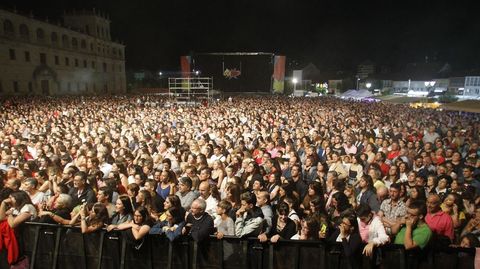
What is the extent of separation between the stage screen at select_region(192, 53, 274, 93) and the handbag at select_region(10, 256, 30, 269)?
33064 millimetres

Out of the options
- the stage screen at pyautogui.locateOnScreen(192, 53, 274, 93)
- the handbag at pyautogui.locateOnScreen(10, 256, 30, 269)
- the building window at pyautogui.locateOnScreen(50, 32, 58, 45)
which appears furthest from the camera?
the building window at pyautogui.locateOnScreen(50, 32, 58, 45)

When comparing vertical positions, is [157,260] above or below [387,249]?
below

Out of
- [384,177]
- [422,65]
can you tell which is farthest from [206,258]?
[422,65]

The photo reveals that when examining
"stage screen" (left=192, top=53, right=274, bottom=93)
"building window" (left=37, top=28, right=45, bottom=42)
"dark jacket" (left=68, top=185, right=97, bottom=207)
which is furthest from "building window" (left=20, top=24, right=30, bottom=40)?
"dark jacket" (left=68, top=185, right=97, bottom=207)

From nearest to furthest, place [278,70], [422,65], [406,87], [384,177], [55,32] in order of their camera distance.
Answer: [384,177] < [278,70] < [55,32] < [406,87] < [422,65]

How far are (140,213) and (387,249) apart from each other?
2711mm

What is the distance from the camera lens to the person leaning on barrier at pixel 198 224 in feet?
11.6

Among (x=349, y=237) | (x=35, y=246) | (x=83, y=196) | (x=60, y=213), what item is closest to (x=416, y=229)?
(x=349, y=237)

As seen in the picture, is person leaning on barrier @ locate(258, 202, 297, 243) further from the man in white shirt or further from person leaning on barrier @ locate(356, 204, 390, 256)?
the man in white shirt

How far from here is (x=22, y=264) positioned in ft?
12.6

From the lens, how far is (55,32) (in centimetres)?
4031

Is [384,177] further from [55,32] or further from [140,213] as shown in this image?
[55,32]

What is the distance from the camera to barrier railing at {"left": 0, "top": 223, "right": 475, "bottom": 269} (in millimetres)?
3305

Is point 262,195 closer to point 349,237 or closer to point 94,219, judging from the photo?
point 349,237
